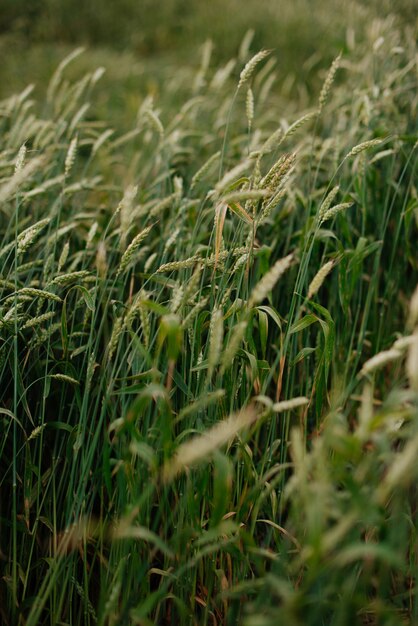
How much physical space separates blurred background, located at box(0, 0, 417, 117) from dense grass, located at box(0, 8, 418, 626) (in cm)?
187

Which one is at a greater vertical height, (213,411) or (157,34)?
(157,34)

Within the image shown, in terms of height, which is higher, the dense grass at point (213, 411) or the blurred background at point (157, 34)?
the blurred background at point (157, 34)

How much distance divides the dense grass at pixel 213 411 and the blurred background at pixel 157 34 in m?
1.87

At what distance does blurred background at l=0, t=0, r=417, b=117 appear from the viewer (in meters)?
4.21

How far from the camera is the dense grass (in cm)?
94

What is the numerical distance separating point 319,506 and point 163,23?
5.52 m

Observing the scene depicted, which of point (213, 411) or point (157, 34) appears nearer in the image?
point (213, 411)

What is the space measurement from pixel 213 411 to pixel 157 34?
484cm

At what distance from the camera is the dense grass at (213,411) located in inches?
36.9

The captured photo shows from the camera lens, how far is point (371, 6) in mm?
4023

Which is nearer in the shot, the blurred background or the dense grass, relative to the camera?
the dense grass

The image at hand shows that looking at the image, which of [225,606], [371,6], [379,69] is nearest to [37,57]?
[371,6]

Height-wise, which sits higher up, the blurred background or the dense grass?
the blurred background

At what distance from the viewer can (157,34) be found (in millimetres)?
5375
